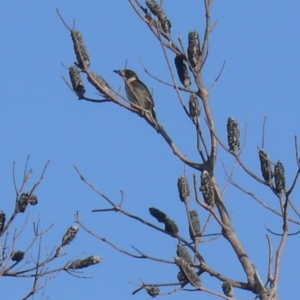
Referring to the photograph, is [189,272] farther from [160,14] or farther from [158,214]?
[160,14]

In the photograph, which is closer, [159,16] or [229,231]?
[229,231]

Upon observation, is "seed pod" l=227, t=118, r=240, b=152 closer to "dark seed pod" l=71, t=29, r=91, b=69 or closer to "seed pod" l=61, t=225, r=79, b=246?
"dark seed pod" l=71, t=29, r=91, b=69

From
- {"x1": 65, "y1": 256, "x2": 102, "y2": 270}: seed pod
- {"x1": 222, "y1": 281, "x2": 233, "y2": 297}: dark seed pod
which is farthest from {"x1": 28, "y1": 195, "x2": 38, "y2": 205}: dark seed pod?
{"x1": 222, "y1": 281, "x2": 233, "y2": 297}: dark seed pod

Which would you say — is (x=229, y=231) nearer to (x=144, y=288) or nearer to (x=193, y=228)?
(x=193, y=228)

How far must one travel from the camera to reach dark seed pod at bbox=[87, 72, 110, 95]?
5.07 m

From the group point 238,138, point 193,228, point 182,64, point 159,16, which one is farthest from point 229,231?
point 159,16

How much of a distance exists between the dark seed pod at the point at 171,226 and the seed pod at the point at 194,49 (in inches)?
41.8

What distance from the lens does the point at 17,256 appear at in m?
5.20

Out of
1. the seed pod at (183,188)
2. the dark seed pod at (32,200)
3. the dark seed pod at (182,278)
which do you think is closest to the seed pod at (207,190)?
the seed pod at (183,188)

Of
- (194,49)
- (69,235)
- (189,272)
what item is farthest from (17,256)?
(194,49)

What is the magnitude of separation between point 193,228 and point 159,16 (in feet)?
5.14

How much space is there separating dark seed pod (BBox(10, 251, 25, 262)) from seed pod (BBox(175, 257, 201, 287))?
4.81 ft

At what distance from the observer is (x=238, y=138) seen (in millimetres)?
4473

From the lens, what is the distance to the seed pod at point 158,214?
446 cm
